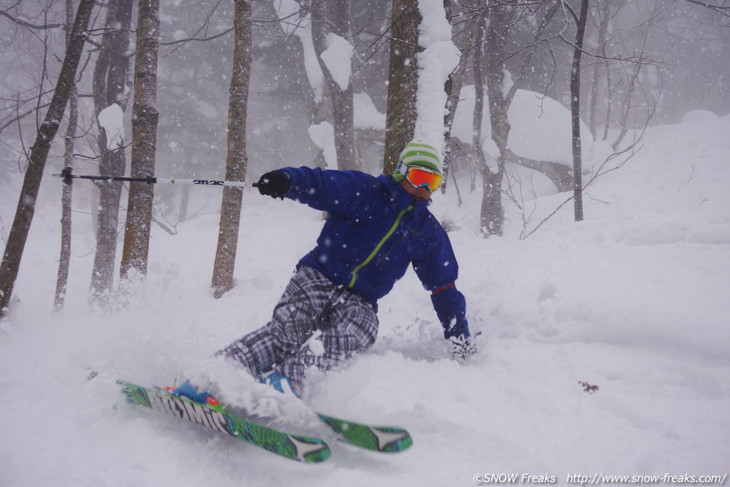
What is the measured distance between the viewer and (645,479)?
1923 millimetres

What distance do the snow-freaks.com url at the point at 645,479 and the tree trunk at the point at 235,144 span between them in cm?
606

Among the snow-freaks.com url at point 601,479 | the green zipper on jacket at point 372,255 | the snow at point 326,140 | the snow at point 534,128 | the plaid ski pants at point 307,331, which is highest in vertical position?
the snow at point 534,128

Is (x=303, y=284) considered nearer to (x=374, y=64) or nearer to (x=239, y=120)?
(x=239, y=120)

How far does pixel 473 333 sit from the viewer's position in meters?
3.91

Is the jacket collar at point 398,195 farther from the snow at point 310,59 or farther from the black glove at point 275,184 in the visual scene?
the snow at point 310,59

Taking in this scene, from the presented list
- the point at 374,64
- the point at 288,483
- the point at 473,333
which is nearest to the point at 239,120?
the point at 473,333

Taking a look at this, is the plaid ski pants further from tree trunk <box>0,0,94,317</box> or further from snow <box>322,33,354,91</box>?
snow <box>322,33,354,91</box>

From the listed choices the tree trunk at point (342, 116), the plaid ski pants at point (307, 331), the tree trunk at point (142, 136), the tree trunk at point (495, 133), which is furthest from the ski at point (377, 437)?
the tree trunk at point (342, 116)

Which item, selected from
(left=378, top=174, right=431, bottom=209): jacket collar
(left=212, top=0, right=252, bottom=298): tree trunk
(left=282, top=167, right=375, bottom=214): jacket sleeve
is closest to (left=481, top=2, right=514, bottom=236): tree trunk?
(left=212, top=0, right=252, bottom=298): tree trunk

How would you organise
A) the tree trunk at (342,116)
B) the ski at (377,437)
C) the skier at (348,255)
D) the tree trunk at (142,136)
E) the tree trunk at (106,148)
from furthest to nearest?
the tree trunk at (342,116) → the tree trunk at (106,148) → the tree trunk at (142,136) → the skier at (348,255) → the ski at (377,437)

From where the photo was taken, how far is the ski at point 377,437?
2100mm

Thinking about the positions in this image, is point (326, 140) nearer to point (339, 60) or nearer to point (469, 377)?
point (339, 60)

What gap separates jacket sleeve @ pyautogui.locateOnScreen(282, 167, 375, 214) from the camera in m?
2.84

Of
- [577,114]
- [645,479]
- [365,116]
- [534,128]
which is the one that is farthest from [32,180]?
[534,128]
